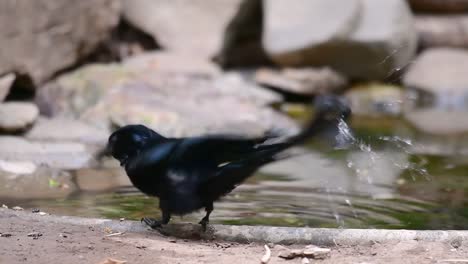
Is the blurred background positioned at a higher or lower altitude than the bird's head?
lower

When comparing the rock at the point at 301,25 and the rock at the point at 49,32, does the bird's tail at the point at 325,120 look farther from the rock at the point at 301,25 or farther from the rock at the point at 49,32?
the rock at the point at 301,25

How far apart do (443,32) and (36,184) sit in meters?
6.73

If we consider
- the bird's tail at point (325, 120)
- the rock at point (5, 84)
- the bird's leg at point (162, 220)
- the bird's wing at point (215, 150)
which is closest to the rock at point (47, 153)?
the rock at point (5, 84)

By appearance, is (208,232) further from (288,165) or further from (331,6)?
(331,6)

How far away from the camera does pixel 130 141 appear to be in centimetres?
332

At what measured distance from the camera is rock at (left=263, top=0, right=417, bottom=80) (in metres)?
8.80

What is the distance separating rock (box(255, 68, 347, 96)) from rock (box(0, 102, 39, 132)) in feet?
10.4

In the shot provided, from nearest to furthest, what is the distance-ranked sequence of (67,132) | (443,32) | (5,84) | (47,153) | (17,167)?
1. (17,167)
2. (47,153)
3. (67,132)
4. (5,84)
5. (443,32)

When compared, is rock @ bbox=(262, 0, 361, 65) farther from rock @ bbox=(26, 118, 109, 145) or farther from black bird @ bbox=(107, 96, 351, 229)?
black bird @ bbox=(107, 96, 351, 229)

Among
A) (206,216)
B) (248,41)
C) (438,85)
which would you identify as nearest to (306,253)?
(206,216)

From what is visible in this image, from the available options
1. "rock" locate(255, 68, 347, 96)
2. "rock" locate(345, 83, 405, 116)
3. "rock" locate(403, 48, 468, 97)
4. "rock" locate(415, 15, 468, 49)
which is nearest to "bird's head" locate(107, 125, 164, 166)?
"rock" locate(345, 83, 405, 116)

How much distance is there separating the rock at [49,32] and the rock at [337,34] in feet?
6.00

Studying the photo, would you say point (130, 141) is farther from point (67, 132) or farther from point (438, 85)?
point (438, 85)

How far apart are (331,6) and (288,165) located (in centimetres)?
360
